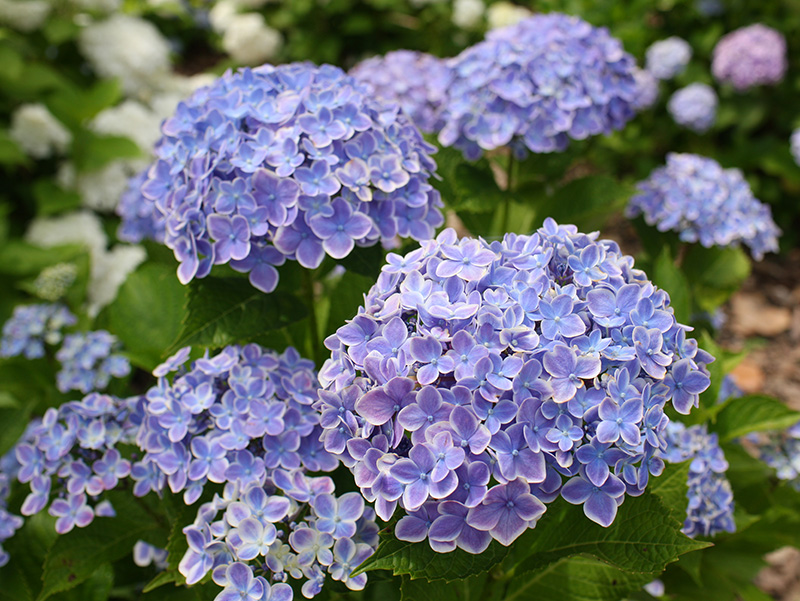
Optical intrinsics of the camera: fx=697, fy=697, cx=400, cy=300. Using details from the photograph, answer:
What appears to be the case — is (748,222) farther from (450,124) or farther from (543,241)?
(543,241)

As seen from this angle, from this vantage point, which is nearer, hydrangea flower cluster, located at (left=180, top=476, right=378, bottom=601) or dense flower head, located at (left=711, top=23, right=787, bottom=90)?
hydrangea flower cluster, located at (left=180, top=476, right=378, bottom=601)

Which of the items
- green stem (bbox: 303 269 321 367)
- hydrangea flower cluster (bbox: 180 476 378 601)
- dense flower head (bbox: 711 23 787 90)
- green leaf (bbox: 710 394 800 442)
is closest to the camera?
hydrangea flower cluster (bbox: 180 476 378 601)

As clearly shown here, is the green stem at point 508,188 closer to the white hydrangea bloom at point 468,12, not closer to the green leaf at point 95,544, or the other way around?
the green leaf at point 95,544

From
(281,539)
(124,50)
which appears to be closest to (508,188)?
(281,539)

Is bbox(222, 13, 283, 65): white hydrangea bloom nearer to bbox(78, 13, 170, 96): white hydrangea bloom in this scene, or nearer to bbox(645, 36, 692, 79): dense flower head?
bbox(78, 13, 170, 96): white hydrangea bloom

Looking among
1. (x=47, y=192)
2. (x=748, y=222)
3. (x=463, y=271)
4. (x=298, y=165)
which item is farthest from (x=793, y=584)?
(x=47, y=192)

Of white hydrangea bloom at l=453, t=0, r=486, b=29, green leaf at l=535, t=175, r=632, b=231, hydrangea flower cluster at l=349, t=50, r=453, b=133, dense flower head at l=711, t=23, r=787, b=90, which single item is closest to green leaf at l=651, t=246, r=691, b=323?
green leaf at l=535, t=175, r=632, b=231

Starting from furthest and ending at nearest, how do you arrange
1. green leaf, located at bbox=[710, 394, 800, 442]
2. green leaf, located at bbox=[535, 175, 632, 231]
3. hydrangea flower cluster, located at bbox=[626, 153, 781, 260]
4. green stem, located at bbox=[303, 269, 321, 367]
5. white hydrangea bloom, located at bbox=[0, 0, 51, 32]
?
white hydrangea bloom, located at bbox=[0, 0, 51, 32]
hydrangea flower cluster, located at bbox=[626, 153, 781, 260]
green leaf, located at bbox=[535, 175, 632, 231]
green leaf, located at bbox=[710, 394, 800, 442]
green stem, located at bbox=[303, 269, 321, 367]

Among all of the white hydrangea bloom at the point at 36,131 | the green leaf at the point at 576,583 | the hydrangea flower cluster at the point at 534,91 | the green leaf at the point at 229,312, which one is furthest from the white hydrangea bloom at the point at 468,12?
the green leaf at the point at 576,583
